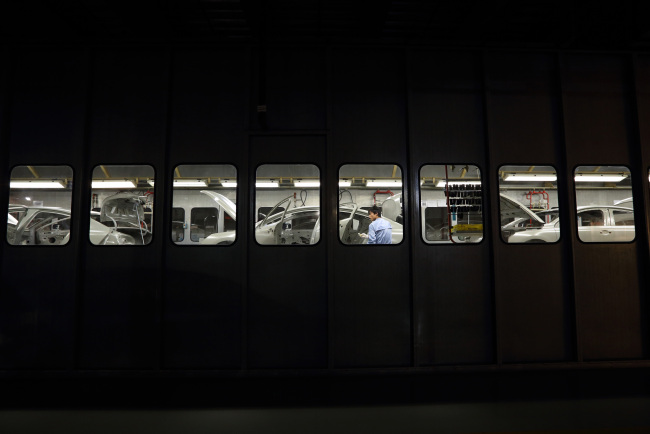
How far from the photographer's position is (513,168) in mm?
3898

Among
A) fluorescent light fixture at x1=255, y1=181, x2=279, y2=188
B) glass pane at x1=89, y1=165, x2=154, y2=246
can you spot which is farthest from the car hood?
glass pane at x1=89, y1=165, x2=154, y2=246

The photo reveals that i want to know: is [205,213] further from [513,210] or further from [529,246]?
[529,246]

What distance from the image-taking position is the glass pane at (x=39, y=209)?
3705 millimetres

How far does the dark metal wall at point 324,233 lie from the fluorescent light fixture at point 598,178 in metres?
0.17

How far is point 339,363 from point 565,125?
3361 millimetres

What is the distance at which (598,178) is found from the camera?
396 cm

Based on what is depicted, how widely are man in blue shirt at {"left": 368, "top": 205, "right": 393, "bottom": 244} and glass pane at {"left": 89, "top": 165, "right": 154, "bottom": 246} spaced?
2.16m

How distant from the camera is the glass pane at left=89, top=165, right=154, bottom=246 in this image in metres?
3.70

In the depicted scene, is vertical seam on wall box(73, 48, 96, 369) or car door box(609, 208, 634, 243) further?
car door box(609, 208, 634, 243)

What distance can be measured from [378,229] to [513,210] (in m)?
1.39

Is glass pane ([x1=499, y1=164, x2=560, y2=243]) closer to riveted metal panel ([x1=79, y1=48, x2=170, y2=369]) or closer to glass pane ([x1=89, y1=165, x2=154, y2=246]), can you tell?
riveted metal panel ([x1=79, y1=48, x2=170, y2=369])

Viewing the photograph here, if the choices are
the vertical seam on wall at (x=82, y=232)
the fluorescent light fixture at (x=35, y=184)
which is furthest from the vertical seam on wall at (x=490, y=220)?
the fluorescent light fixture at (x=35, y=184)

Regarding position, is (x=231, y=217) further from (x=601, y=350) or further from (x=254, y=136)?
(x=601, y=350)

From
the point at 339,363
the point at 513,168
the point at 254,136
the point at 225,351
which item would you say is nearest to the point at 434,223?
the point at 513,168
